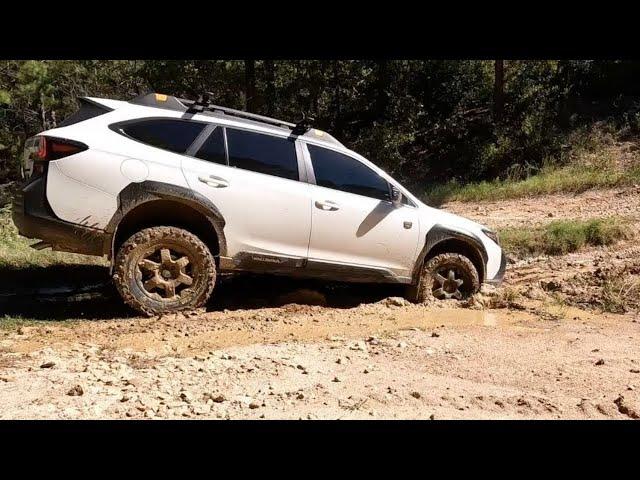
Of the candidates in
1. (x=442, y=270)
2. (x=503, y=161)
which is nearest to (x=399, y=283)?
(x=442, y=270)

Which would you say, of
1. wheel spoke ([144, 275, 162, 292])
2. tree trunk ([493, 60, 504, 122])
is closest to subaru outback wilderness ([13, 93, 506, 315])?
wheel spoke ([144, 275, 162, 292])

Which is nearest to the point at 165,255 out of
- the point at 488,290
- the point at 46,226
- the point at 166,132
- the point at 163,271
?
the point at 163,271

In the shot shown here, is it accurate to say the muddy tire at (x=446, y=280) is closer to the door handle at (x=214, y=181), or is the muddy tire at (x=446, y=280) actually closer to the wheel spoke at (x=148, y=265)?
the door handle at (x=214, y=181)

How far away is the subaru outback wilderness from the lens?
4.91 metres

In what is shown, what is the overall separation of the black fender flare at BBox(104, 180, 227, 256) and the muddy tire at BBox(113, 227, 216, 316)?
0.18m

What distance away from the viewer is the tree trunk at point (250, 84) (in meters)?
17.9

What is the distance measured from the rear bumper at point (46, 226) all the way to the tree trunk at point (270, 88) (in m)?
14.1

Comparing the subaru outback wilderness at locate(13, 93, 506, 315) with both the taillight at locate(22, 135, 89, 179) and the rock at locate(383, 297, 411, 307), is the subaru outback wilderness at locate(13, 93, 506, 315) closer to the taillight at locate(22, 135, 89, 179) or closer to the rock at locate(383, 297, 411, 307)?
the taillight at locate(22, 135, 89, 179)

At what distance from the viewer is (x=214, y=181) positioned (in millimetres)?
5250

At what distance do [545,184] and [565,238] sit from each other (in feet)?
15.9

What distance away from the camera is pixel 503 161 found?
1600 centimetres

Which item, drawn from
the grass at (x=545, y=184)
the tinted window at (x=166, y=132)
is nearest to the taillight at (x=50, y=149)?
the tinted window at (x=166, y=132)

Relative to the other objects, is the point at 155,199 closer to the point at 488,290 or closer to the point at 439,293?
the point at 439,293
